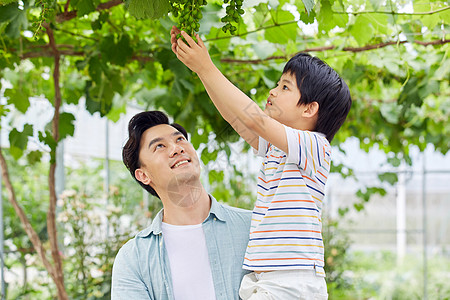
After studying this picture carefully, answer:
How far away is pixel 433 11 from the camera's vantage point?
204 cm

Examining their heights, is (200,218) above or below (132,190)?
below

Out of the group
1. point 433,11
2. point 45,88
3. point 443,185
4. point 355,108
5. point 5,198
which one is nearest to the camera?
point 433,11

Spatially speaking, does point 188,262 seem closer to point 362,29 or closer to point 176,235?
point 176,235

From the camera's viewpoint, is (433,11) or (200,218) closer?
(200,218)

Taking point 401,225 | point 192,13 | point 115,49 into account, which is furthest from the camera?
point 401,225

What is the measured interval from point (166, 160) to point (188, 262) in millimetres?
318

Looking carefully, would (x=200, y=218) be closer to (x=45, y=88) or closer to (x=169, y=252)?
(x=169, y=252)

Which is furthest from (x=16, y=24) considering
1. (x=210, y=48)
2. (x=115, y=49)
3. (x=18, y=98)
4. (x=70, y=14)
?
(x=210, y=48)

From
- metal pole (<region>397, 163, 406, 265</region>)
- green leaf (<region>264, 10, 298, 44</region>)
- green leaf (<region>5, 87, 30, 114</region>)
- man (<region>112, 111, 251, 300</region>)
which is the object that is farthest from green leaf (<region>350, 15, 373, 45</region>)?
metal pole (<region>397, 163, 406, 265</region>)

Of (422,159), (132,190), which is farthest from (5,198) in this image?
(422,159)

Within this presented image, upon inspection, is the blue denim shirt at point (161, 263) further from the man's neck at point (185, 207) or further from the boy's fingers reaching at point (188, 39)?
the boy's fingers reaching at point (188, 39)

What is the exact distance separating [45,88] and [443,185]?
230 inches

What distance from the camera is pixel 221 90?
1.29 metres

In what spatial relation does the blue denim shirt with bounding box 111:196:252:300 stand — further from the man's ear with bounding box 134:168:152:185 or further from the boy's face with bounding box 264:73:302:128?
the boy's face with bounding box 264:73:302:128
